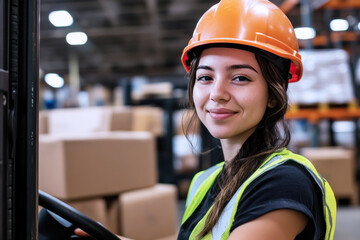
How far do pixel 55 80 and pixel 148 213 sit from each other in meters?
17.8

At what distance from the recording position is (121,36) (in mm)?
13016

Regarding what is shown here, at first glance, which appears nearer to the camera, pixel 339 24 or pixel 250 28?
pixel 250 28

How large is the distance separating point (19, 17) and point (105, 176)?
6.57ft

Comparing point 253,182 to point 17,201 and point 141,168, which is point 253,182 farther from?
point 141,168

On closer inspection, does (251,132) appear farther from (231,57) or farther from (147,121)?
(147,121)

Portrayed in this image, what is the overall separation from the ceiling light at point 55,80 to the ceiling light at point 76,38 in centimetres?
640

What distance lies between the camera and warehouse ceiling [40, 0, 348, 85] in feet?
34.0

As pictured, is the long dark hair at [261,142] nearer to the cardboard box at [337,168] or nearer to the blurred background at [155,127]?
the blurred background at [155,127]

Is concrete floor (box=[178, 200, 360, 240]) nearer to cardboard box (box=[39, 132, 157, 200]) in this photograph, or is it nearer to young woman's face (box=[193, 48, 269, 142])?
cardboard box (box=[39, 132, 157, 200])

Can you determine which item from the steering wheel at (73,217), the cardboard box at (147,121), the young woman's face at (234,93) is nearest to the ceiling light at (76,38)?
the cardboard box at (147,121)

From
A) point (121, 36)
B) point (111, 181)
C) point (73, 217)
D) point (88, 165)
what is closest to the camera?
point (73, 217)

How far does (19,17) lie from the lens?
2.83ft

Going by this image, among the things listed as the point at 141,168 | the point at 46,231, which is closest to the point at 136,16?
the point at 141,168

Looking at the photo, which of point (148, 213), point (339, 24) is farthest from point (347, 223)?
point (339, 24)
